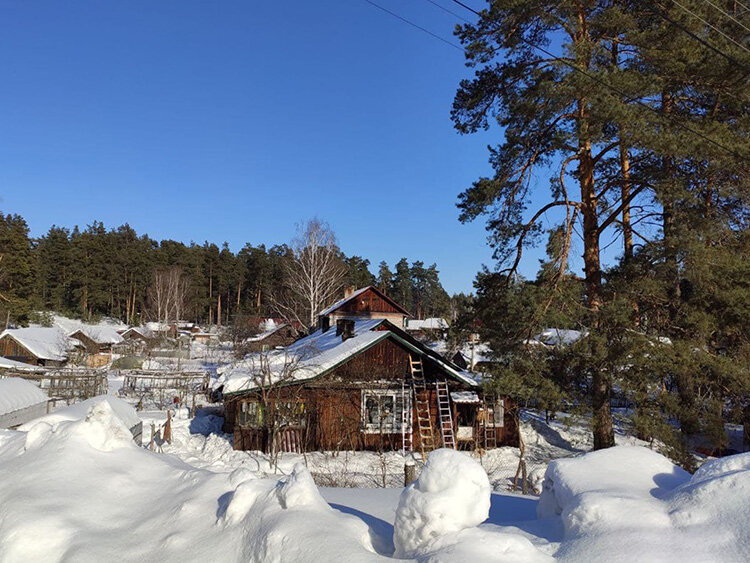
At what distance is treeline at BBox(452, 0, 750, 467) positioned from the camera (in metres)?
10.1

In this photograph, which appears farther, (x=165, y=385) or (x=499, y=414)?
(x=165, y=385)

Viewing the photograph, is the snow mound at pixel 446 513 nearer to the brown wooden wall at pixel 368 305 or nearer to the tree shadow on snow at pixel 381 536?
the tree shadow on snow at pixel 381 536

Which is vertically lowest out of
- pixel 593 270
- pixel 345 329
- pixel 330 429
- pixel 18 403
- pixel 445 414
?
pixel 330 429

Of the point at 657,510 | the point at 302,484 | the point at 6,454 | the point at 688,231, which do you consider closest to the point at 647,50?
the point at 688,231

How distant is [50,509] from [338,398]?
1174 cm

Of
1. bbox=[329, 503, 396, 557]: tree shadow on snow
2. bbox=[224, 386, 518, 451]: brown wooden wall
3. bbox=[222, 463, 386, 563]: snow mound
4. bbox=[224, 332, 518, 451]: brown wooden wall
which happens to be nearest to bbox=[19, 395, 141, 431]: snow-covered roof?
bbox=[224, 332, 518, 451]: brown wooden wall

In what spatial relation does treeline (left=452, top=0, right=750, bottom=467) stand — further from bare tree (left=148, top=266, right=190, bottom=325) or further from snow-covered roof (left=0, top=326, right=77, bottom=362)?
bare tree (left=148, top=266, right=190, bottom=325)

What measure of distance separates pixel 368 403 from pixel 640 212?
9.91 m

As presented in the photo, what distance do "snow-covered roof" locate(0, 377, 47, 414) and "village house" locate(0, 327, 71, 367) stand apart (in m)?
23.8

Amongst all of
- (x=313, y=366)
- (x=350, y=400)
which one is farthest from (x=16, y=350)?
(x=350, y=400)

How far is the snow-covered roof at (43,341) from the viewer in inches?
1379

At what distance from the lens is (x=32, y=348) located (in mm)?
35031

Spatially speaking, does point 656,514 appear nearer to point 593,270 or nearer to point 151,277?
point 593,270

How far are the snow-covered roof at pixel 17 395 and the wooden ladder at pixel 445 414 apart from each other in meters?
12.2
